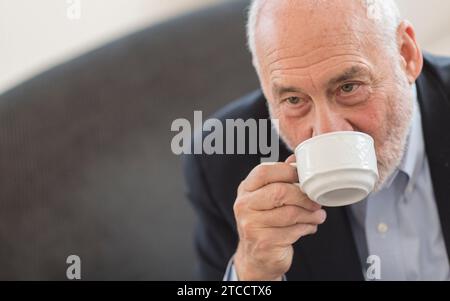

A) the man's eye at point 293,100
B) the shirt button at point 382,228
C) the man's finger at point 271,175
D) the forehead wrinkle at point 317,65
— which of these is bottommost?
the shirt button at point 382,228

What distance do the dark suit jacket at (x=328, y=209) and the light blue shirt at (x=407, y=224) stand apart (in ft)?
0.04

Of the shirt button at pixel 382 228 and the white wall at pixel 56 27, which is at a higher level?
the white wall at pixel 56 27

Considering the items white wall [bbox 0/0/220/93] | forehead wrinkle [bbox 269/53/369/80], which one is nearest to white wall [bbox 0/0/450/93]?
white wall [bbox 0/0/220/93]

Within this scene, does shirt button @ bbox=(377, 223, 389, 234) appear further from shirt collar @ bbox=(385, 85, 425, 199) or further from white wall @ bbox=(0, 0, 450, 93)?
white wall @ bbox=(0, 0, 450, 93)

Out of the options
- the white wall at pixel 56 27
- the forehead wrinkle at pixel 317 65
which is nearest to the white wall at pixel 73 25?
the white wall at pixel 56 27

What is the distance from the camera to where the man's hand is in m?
0.78

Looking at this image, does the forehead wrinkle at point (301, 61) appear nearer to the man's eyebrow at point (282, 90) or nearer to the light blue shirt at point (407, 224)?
the man's eyebrow at point (282, 90)

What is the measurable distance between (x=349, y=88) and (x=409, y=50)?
0.33 ft

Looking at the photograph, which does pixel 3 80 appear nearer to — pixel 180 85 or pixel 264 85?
pixel 180 85

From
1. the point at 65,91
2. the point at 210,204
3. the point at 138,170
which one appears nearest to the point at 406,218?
the point at 210,204

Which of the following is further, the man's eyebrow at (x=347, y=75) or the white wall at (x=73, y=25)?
the white wall at (x=73, y=25)

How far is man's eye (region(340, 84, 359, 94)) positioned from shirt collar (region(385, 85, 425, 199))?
150mm

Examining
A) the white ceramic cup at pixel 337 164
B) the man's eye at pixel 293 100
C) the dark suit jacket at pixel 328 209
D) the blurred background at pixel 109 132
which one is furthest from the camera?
the blurred background at pixel 109 132

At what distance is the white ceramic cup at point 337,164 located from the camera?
69cm
